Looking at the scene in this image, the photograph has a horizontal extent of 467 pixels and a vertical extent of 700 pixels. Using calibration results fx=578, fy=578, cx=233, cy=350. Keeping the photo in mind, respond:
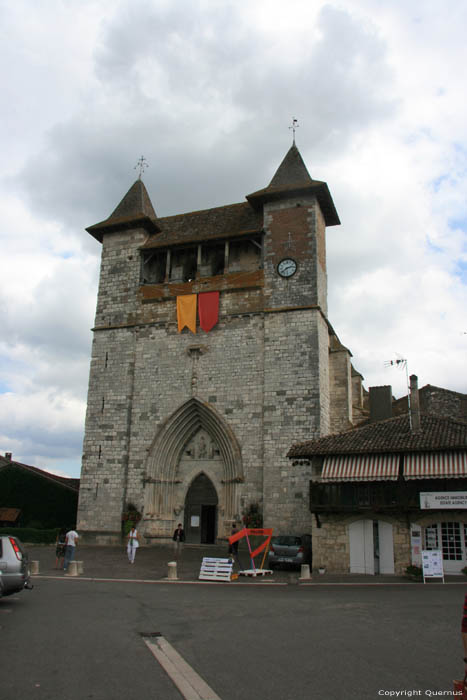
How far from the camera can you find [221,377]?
23016 millimetres

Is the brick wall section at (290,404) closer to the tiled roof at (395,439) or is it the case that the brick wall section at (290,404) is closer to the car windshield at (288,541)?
the car windshield at (288,541)

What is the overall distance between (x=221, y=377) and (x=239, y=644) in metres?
16.2

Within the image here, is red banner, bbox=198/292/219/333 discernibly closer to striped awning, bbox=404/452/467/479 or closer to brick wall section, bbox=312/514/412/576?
brick wall section, bbox=312/514/412/576

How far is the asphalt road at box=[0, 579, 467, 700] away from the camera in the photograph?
531 cm

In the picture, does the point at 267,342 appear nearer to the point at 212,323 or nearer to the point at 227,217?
the point at 212,323

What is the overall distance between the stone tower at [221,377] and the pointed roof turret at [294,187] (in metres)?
0.08

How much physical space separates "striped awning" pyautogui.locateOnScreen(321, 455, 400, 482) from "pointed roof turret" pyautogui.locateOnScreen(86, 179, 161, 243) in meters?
14.6

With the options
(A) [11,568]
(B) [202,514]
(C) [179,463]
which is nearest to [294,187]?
(C) [179,463]

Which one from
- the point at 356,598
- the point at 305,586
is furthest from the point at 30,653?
the point at 305,586

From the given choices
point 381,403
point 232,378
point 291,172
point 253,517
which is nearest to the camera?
point 253,517

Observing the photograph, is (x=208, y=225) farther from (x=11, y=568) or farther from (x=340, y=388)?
(x=11, y=568)

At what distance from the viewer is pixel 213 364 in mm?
23281

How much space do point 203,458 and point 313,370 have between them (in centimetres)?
578

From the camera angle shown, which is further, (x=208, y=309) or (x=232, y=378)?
(x=208, y=309)
